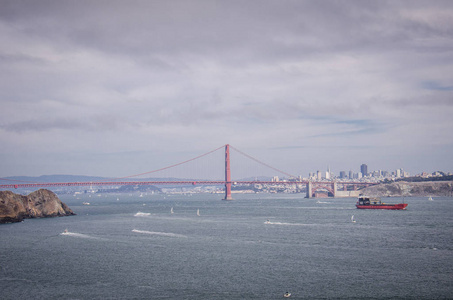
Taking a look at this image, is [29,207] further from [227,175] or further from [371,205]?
[227,175]

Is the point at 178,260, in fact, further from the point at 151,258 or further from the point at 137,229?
the point at 137,229

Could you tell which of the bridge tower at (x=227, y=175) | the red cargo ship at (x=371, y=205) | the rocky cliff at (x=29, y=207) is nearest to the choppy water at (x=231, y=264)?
the rocky cliff at (x=29, y=207)

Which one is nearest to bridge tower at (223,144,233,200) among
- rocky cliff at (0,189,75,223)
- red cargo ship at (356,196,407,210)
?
red cargo ship at (356,196,407,210)

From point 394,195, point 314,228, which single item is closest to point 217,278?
point 314,228

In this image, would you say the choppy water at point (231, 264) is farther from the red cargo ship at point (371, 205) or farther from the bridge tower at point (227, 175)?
the bridge tower at point (227, 175)

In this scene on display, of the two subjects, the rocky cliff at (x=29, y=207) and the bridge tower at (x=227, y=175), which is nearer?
the rocky cliff at (x=29, y=207)

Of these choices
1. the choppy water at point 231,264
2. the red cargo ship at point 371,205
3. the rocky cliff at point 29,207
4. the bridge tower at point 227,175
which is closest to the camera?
the choppy water at point 231,264

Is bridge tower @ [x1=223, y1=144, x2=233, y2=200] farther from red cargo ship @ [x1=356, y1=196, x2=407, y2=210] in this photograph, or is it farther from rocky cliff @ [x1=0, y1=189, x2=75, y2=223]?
rocky cliff @ [x1=0, y1=189, x2=75, y2=223]

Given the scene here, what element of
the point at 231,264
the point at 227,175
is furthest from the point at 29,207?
the point at 227,175
